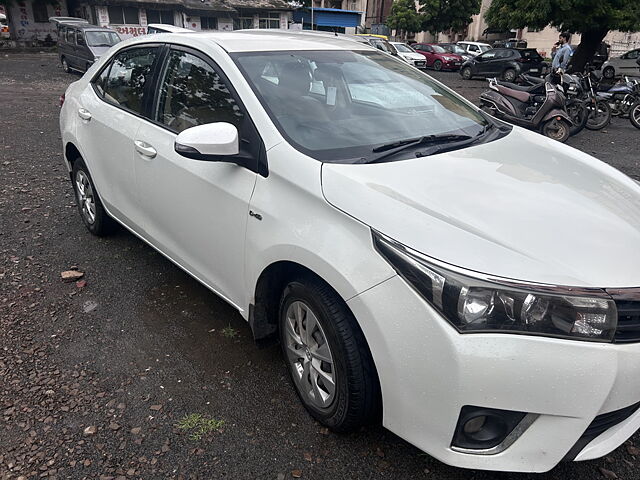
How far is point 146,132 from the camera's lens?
312 centimetres

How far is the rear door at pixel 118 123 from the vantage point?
330cm

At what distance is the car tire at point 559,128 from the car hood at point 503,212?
6.93 meters

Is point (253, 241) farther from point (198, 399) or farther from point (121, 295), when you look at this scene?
point (121, 295)

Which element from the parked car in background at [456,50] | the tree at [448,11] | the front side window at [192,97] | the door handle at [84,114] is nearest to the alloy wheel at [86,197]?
the door handle at [84,114]

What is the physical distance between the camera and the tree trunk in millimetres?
17516

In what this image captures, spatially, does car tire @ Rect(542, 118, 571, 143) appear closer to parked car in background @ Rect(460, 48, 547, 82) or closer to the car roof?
the car roof

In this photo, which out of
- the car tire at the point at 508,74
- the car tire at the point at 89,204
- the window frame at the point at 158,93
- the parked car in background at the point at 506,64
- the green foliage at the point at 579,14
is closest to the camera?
the window frame at the point at 158,93

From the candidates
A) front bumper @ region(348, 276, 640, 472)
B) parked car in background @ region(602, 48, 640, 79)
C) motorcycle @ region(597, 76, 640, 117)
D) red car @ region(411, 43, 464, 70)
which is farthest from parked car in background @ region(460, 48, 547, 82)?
front bumper @ region(348, 276, 640, 472)

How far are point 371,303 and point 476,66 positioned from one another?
22.8 meters

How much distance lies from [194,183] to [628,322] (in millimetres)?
2095

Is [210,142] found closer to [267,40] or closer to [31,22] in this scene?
[267,40]

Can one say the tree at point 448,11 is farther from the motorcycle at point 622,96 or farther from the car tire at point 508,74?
the motorcycle at point 622,96

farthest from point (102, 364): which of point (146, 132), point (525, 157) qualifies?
point (525, 157)

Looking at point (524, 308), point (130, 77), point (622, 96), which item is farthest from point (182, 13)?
point (524, 308)
